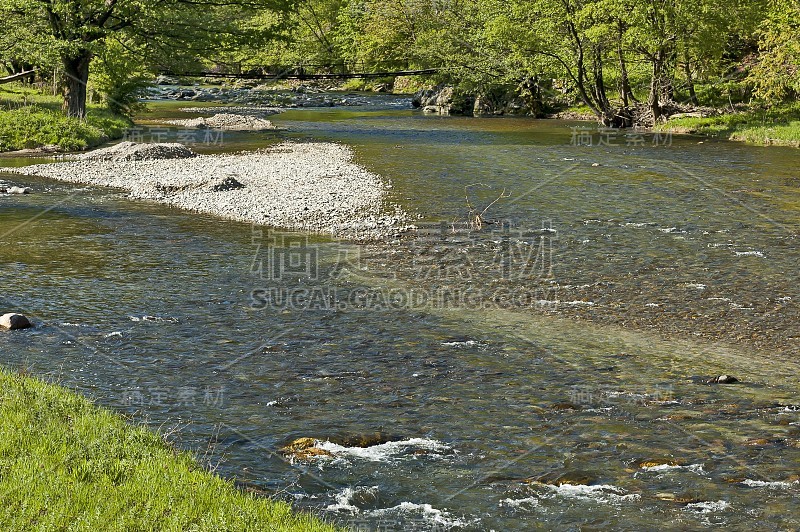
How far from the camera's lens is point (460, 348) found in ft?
41.7

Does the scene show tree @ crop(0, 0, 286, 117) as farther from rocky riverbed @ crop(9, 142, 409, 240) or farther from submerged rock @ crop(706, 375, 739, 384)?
submerged rock @ crop(706, 375, 739, 384)

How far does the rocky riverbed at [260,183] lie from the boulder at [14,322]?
8.70 meters

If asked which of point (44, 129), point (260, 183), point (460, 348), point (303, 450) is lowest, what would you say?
point (303, 450)

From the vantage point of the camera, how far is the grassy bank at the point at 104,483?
6.72 m

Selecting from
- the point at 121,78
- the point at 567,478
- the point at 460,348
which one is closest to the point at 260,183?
the point at 460,348

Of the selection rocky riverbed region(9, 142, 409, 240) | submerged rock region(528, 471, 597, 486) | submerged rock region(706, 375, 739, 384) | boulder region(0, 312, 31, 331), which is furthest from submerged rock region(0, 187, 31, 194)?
submerged rock region(528, 471, 597, 486)

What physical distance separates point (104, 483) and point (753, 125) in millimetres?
41149

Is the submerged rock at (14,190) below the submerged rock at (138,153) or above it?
below

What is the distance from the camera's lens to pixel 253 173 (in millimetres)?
29281

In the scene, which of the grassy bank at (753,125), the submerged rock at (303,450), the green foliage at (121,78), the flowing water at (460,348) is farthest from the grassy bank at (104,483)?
the grassy bank at (753,125)

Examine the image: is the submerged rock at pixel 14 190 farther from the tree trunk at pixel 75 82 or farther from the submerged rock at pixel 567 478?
the submerged rock at pixel 567 478

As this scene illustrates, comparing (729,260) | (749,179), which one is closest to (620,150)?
(749,179)

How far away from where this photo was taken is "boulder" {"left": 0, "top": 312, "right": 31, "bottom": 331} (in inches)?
504

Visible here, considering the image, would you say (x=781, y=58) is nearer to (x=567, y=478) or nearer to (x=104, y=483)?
(x=567, y=478)
